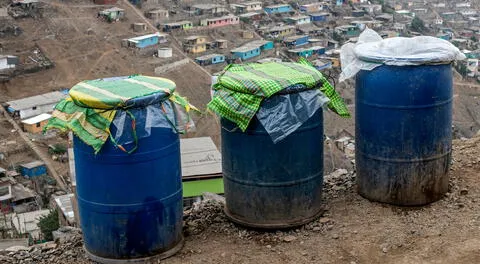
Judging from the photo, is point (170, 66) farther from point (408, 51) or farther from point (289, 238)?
point (289, 238)

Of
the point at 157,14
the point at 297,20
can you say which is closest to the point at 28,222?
the point at 157,14

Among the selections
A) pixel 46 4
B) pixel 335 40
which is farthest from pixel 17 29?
pixel 335 40

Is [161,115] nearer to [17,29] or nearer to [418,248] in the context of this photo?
[418,248]

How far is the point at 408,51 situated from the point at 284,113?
3.58 feet

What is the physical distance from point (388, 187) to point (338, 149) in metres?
15.9

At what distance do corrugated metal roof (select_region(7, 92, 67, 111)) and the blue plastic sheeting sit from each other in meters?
19.8

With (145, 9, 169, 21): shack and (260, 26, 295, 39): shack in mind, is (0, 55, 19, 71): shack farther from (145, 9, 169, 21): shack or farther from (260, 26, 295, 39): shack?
(260, 26, 295, 39): shack

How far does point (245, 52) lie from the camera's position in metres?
29.6

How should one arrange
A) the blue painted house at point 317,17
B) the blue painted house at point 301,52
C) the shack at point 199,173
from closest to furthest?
the shack at point 199,173, the blue painted house at point 301,52, the blue painted house at point 317,17

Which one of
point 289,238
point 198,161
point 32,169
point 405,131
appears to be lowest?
point 32,169

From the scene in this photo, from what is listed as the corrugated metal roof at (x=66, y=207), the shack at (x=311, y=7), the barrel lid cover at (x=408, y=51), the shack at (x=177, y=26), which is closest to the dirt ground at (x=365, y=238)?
the barrel lid cover at (x=408, y=51)

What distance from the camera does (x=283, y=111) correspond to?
3.38 metres

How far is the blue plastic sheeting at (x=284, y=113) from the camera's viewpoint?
337cm

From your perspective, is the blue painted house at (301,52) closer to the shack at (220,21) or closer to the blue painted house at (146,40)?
the shack at (220,21)
